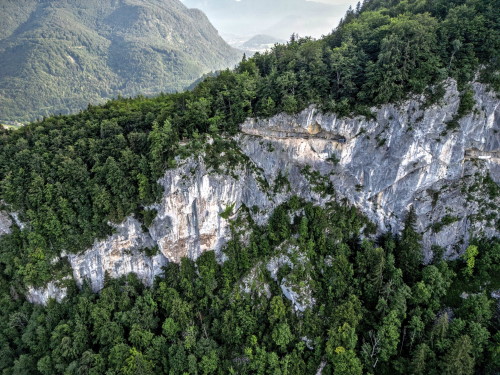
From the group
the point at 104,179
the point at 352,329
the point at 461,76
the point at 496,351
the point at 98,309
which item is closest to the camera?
the point at 496,351

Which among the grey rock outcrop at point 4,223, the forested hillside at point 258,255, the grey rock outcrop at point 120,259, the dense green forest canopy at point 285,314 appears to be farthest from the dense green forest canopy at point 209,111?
the dense green forest canopy at point 285,314

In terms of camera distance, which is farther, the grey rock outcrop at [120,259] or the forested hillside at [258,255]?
the grey rock outcrop at [120,259]

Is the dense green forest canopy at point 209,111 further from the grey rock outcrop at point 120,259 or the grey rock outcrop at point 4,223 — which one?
the grey rock outcrop at point 4,223

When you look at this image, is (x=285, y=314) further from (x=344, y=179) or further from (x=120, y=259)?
(x=120, y=259)

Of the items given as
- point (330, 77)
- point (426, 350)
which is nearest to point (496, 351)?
point (426, 350)

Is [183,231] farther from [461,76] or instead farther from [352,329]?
[461,76]

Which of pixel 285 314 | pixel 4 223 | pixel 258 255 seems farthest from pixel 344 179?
pixel 4 223
